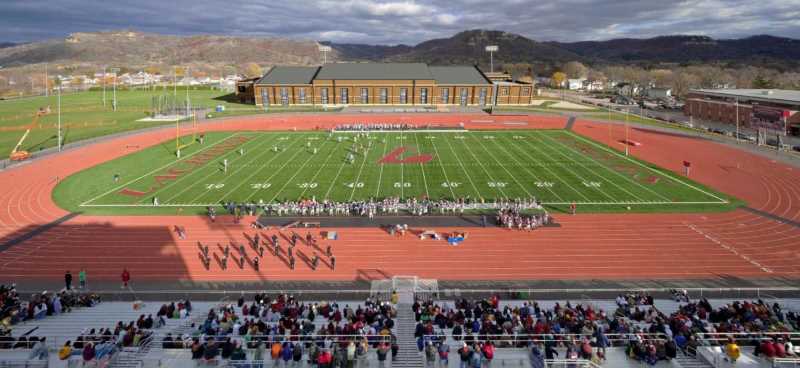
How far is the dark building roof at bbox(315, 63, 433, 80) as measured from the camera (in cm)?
8841

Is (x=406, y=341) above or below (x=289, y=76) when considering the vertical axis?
below

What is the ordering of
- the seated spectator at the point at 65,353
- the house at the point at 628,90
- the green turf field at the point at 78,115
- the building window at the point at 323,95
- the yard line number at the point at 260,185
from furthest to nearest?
1. the house at the point at 628,90
2. the building window at the point at 323,95
3. the green turf field at the point at 78,115
4. the yard line number at the point at 260,185
5. the seated spectator at the point at 65,353

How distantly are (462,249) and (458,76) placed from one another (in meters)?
72.3

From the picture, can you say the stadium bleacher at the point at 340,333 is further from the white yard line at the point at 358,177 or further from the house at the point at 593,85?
the house at the point at 593,85

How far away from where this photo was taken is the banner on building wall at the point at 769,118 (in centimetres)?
5662

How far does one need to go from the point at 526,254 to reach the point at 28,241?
2638 centimetres

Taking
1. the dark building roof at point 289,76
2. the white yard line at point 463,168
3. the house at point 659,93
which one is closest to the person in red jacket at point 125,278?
the white yard line at point 463,168

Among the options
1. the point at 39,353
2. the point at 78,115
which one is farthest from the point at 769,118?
the point at 78,115

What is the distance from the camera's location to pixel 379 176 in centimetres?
3919

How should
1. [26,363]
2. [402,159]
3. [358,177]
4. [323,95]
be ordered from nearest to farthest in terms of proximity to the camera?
[26,363] < [358,177] < [402,159] < [323,95]

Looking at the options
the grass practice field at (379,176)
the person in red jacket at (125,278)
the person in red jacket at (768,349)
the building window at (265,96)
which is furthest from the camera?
the building window at (265,96)

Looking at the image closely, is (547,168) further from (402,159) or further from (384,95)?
(384,95)

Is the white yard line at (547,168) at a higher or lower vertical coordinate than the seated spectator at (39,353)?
higher

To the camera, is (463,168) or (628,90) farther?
(628,90)
